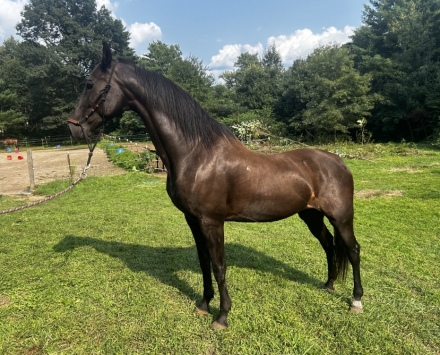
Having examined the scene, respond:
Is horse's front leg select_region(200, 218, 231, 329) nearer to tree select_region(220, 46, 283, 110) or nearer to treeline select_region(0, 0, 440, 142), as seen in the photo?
treeline select_region(0, 0, 440, 142)

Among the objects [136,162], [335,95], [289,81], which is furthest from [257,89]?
[136,162]

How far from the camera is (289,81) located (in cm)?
2934

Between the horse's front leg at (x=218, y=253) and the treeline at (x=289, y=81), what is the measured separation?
20.0m

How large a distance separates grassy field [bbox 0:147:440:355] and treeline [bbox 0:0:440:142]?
57.5 feet

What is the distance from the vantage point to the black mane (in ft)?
8.50

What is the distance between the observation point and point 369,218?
606 cm

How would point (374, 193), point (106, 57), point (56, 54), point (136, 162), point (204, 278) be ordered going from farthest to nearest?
point (56, 54) → point (136, 162) → point (374, 193) → point (204, 278) → point (106, 57)

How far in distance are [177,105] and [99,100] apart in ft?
2.26

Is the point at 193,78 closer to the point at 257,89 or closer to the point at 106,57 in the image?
the point at 257,89

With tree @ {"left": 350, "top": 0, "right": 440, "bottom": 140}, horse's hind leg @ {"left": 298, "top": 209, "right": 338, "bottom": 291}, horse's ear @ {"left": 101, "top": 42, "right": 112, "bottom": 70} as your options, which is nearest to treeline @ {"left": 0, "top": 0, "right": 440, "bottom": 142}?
tree @ {"left": 350, "top": 0, "right": 440, "bottom": 140}

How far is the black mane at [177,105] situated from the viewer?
8.50ft

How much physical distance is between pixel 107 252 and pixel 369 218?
515cm

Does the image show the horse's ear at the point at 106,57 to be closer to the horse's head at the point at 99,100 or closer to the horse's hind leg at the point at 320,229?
the horse's head at the point at 99,100

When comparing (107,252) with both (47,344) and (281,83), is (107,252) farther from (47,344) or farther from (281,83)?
(281,83)
